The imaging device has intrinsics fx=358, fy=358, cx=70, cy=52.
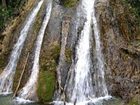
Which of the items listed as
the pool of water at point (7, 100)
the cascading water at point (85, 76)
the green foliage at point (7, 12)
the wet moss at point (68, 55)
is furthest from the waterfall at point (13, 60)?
the green foliage at point (7, 12)

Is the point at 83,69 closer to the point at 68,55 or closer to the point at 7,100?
the point at 68,55

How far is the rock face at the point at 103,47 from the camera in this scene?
16453 mm

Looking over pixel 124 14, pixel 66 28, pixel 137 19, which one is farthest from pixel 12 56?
pixel 137 19

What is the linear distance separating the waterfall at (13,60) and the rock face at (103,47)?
466 millimetres

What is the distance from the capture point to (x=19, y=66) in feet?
60.0

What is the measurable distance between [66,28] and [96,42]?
170 centimetres

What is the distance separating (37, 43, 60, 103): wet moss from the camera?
16.0 m

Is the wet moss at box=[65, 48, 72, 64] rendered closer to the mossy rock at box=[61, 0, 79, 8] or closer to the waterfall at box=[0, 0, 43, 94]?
the waterfall at box=[0, 0, 43, 94]

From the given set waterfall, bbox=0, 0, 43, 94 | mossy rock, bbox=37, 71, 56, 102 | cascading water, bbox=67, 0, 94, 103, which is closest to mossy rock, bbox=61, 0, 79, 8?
cascading water, bbox=67, 0, 94, 103

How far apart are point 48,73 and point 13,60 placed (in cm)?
334

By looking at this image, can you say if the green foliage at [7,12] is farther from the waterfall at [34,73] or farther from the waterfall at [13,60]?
the waterfall at [34,73]

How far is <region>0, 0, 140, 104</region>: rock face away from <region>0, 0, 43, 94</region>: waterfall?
0.47 m

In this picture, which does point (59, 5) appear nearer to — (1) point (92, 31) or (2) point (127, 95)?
(1) point (92, 31)

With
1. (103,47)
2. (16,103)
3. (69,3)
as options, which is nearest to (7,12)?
(69,3)
